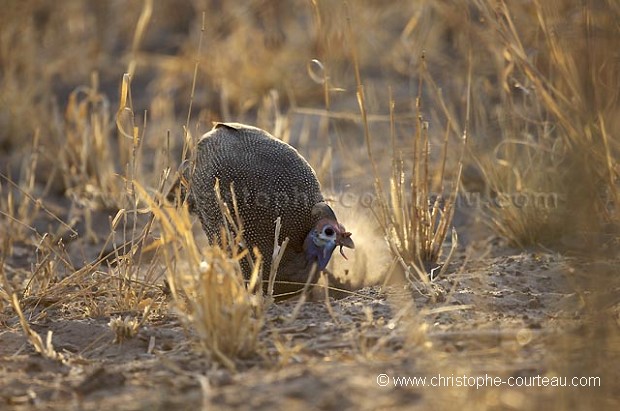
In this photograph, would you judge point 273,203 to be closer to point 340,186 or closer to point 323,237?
point 323,237

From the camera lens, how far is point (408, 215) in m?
3.96

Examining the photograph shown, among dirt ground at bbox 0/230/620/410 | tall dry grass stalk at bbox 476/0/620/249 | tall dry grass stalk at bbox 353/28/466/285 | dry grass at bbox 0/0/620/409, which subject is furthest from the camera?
tall dry grass stalk at bbox 353/28/466/285

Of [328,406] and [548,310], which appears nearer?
[328,406]

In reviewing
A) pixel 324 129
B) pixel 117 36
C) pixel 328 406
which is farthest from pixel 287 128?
pixel 117 36

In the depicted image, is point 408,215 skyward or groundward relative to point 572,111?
groundward

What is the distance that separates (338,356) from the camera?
8.76 ft

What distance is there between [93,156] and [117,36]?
3385 millimetres

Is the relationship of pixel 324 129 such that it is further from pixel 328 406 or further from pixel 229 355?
pixel 328 406

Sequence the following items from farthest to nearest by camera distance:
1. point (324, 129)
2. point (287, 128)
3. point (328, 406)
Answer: point (324, 129)
point (287, 128)
point (328, 406)

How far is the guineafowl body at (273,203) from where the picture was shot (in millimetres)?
3693

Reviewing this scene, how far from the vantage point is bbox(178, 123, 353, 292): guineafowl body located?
3.69m

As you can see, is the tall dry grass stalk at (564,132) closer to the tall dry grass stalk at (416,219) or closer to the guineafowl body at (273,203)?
the tall dry grass stalk at (416,219)

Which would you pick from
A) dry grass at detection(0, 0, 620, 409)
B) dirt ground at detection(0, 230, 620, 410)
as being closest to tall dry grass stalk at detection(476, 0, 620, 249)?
dry grass at detection(0, 0, 620, 409)

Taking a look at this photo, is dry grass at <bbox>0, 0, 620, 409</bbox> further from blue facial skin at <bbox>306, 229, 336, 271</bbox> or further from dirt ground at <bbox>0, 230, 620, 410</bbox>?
blue facial skin at <bbox>306, 229, 336, 271</bbox>
